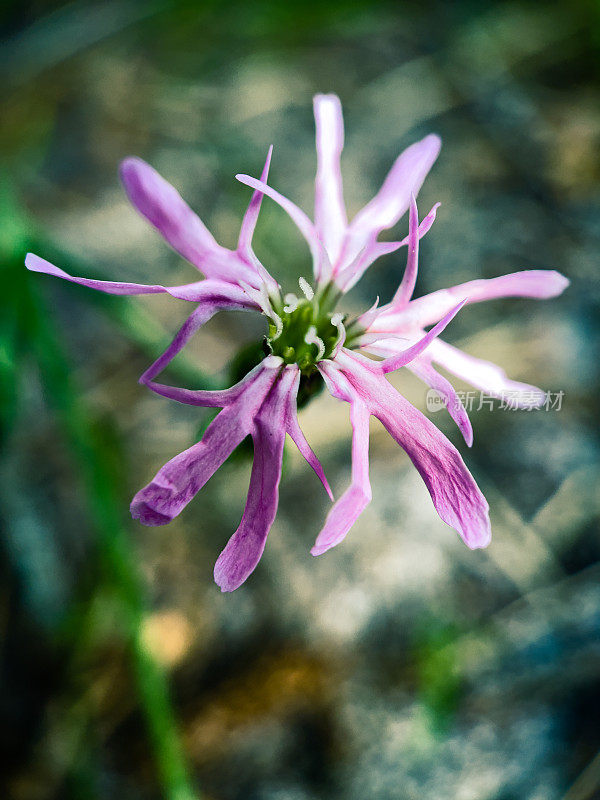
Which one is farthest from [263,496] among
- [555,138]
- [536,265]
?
[555,138]

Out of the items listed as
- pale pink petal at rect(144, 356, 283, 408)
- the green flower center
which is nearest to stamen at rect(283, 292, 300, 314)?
the green flower center

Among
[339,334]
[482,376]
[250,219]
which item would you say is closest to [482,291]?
[482,376]

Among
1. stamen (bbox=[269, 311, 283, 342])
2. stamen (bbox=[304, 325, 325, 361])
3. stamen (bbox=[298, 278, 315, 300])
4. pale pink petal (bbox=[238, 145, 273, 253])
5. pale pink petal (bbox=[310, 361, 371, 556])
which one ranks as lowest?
pale pink petal (bbox=[310, 361, 371, 556])

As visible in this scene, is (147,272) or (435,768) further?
(147,272)

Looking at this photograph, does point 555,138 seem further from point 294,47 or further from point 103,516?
point 103,516

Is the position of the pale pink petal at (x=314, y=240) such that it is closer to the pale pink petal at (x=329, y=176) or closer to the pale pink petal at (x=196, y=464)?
the pale pink petal at (x=329, y=176)

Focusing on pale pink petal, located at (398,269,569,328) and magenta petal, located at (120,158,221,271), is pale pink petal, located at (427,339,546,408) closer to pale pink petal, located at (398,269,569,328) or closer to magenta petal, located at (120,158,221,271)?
pale pink petal, located at (398,269,569,328)
